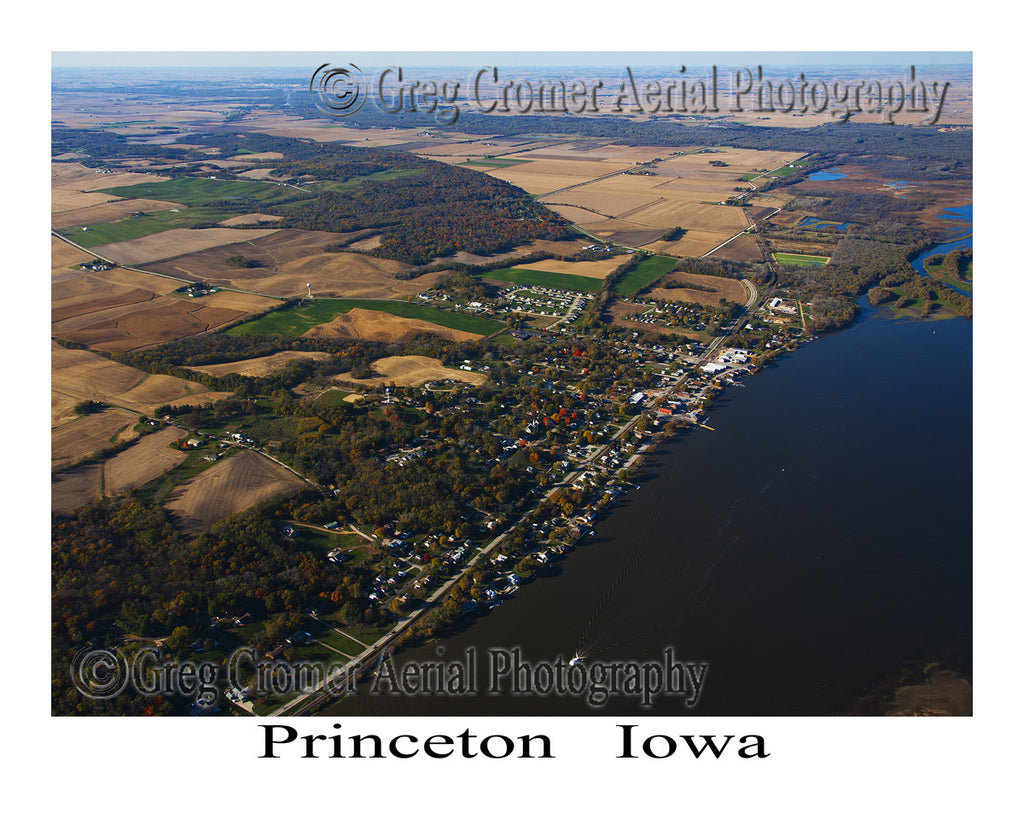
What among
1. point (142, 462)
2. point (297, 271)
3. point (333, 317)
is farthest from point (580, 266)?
point (142, 462)

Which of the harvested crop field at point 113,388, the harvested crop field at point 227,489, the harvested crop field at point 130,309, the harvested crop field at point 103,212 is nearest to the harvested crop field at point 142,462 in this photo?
the harvested crop field at point 227,489

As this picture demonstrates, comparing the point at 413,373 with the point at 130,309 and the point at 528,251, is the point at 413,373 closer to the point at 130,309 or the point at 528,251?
the point at 130,309

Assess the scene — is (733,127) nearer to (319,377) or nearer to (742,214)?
(742,214)

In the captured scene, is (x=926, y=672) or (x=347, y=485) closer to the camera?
(x=926, y=672)

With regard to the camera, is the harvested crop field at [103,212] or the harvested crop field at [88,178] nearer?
the harvested crop field at [103,212]

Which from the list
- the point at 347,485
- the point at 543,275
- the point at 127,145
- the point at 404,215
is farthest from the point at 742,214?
the point at 127,145

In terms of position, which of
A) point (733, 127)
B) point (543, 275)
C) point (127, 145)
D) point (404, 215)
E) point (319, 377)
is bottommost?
point (319, 377)

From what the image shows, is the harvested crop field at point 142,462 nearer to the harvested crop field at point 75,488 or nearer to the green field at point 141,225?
the harvested crop field at point 75,488
